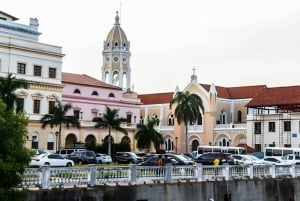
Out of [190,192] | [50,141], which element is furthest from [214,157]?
[50,141]

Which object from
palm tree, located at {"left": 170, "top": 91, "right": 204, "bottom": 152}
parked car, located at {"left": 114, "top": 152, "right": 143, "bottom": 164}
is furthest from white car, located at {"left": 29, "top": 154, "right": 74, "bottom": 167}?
palm tree, located at {"left": 170, "top": 91, "right": 204, "bottom": 152}

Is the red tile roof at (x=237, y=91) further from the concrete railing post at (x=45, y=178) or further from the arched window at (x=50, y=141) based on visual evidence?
the concrete railing post at (x=45, y=178)

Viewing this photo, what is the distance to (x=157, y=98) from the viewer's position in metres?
97.5

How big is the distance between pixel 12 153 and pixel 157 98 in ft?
262

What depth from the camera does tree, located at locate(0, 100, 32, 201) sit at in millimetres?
17766

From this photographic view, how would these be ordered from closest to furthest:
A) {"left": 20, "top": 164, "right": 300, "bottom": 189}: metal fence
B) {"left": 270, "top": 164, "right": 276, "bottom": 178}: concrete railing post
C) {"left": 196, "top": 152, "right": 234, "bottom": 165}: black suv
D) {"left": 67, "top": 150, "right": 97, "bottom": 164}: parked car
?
{"left": 20, "top": 164, "right": 300, "bottom": 189}: metal fence
{"left": 270, "top": 164, "right": 276, "bottom": 178}: concrete railing post
{"left": 196, "top": 152, "right": 234, "bottom": 165}: black suv
{"left": 67, "top": 150, "right": 97, "bottom": 164}: parked car

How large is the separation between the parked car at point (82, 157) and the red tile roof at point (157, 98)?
44927 mm

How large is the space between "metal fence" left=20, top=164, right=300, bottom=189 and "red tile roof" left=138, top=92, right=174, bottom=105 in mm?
60593

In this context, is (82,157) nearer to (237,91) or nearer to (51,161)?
(51,161)

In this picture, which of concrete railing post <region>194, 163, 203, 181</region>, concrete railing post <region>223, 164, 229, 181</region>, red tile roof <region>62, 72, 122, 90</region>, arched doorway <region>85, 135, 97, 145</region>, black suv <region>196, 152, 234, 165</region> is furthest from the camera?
red tile roof <region>62, 72, 122, 90</region>

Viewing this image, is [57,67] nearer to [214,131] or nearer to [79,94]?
[79,94]

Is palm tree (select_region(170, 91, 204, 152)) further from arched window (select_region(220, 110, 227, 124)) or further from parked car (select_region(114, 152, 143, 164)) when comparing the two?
parked car (select_region(114, 152, 143, 164))

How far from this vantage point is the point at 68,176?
24078 millimetres

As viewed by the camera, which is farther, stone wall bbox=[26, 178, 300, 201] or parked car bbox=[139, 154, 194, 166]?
parked car bbox=[139, 154, 194, 166]
